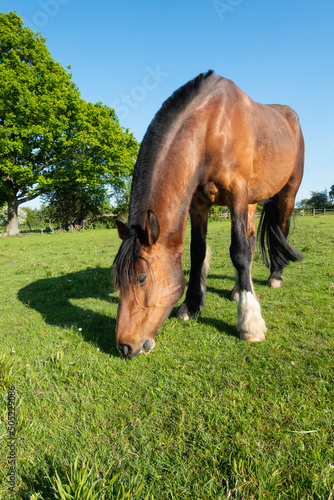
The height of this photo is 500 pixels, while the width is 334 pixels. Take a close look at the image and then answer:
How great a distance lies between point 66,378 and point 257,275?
4.97 meters

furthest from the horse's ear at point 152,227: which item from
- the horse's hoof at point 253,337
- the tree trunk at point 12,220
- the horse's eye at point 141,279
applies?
the tree trunk at point 12,220

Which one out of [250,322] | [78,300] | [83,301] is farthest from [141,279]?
[78,300]

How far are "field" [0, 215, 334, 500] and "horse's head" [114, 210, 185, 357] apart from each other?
0.37 metres

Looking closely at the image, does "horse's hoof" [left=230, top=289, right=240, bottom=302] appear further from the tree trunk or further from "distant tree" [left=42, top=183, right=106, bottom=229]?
"distant tree" [left=42, top=183, right=106, bottom=229]

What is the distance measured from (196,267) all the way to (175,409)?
2510 millimetres

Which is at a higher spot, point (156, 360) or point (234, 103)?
point (234, 103)

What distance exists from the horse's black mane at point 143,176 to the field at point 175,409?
1.02 m

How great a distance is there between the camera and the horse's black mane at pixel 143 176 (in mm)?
2771

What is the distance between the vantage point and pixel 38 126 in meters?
23.1

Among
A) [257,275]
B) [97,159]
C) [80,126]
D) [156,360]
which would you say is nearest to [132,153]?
[97,159]

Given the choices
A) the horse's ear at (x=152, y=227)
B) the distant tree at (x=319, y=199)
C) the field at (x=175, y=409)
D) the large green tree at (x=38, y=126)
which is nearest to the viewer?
the field at (x=175, y=409)

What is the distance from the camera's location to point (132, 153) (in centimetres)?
3394

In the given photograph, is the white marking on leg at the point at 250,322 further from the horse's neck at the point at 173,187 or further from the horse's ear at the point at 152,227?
the horse's ear at the point at 152,227

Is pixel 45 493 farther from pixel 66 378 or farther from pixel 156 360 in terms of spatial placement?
pixel 156 360
